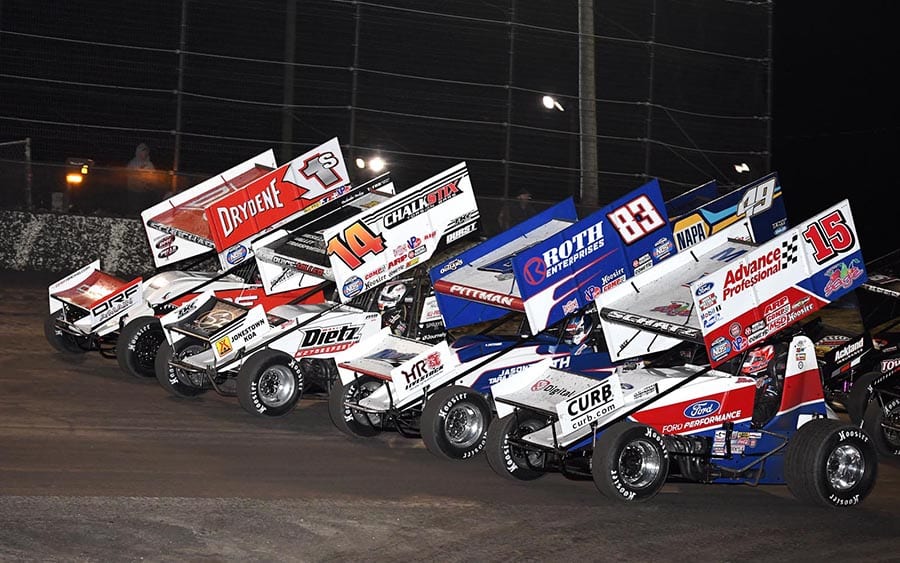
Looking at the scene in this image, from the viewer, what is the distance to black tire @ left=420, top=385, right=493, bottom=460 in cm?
965

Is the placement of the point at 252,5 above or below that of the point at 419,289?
above

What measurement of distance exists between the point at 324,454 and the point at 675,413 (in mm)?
2941

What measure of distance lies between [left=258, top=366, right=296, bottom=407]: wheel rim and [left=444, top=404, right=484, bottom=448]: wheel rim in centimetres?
203

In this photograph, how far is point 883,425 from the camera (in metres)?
10.9

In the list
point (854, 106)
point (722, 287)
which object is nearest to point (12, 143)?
point (722, 287)

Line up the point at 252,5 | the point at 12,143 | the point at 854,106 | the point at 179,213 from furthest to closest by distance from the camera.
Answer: the point at 854,106 < the point at 252,5 < the point at 12,143 < the point at 179,213

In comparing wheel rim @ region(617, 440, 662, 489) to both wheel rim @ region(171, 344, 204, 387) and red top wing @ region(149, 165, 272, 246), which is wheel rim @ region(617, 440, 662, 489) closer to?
wheel rim @ region(171, 344, 204, 387)

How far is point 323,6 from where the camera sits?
64.8 ft

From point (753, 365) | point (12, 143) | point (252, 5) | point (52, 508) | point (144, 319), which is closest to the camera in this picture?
point (52, 508)

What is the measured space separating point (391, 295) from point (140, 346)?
274 cm

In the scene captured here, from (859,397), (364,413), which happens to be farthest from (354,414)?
(859,397)

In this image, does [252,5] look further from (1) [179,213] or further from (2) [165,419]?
(2) [165,419]

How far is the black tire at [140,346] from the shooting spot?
12336mm

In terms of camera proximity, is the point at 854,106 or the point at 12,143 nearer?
the point at 12,143
